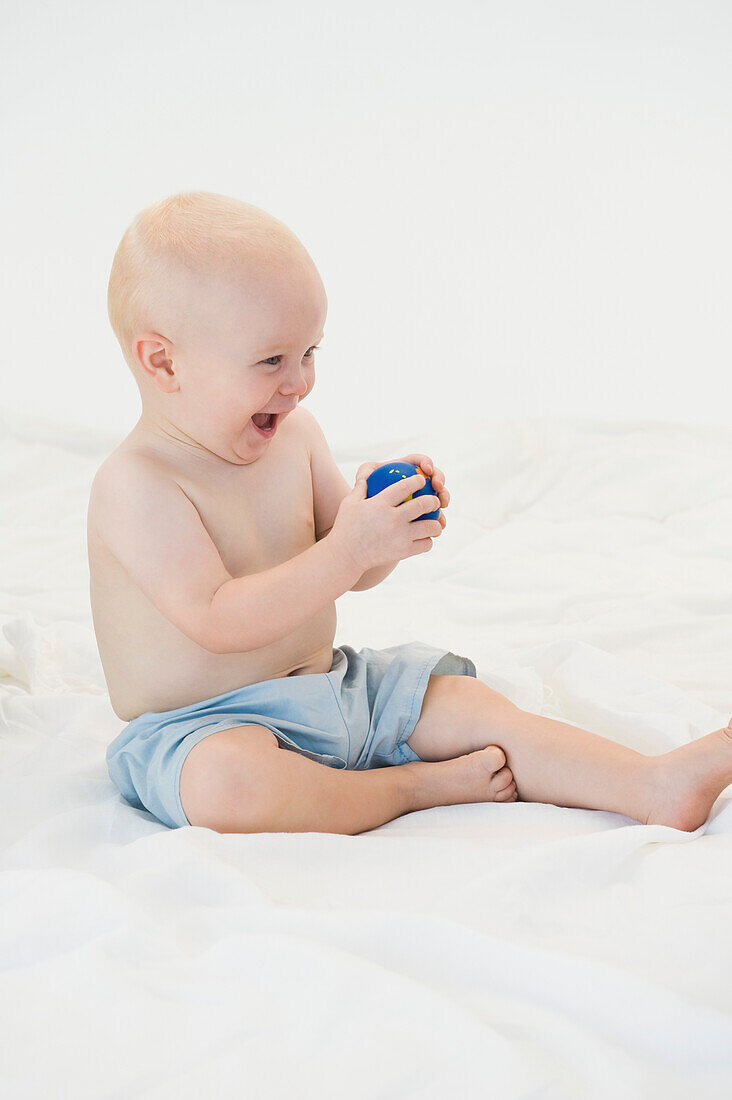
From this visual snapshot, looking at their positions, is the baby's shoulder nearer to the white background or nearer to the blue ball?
the blue ball

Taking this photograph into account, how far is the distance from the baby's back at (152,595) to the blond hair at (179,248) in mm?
133

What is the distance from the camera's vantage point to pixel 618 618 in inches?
56.6

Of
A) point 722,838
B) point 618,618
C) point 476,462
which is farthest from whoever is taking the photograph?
point 476,462

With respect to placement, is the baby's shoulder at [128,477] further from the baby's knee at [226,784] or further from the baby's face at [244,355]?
the baby's knee at [226,784]

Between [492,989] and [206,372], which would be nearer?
[492,989]

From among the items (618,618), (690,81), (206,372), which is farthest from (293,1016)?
(690,81)

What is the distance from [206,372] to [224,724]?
31cm

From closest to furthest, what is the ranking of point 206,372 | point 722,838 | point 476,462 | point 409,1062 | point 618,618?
1. point 409,1062
2. point 722,838
3. point 206,372
4. point 618,618
5. point 476,462

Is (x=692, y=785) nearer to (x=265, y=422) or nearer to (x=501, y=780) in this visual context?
(x=501, y=780)

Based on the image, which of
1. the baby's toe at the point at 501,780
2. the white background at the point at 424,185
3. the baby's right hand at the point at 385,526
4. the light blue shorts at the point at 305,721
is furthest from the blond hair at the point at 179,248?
the white background at the point at 424,185

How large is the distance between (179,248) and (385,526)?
0.98 feet

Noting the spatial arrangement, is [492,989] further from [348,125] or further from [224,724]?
[348,125]

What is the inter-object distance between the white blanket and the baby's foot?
0.02 metres

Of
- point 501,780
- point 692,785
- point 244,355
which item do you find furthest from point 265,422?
point 692,785
